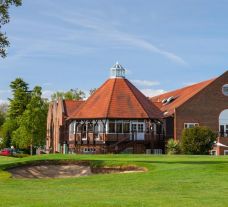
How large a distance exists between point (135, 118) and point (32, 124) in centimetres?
1990

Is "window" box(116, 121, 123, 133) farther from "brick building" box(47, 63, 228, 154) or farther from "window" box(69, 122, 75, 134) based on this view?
"window" box(69, 122, 75, 134)

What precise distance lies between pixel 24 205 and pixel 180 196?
498 cm

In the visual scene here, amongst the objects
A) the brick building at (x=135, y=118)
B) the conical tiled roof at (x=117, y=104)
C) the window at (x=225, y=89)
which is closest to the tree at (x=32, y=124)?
the brick building at (x=135, y=118)

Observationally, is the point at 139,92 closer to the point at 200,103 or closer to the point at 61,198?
the point at 200,103

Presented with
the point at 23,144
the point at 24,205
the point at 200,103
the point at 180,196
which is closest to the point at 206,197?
the point at 180,196

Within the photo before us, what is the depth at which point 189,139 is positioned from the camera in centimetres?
4856

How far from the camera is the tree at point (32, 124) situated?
2790 inches

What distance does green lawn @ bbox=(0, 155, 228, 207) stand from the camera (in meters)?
14.3

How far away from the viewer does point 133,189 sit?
1878 cm

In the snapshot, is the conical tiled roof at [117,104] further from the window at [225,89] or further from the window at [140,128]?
the window at [225,89]

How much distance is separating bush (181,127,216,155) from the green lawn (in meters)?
20.9

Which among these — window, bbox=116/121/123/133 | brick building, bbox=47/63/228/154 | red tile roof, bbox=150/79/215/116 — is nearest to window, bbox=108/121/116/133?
brick building, bbox=47/63/228/154

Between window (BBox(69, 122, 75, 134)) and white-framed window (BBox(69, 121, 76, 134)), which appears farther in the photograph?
window (BBox(69, 122, 75, 134))

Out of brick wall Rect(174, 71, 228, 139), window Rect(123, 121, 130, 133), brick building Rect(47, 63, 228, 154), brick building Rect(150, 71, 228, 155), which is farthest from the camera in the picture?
brick wall Rect(174, 71, 228, 139)
